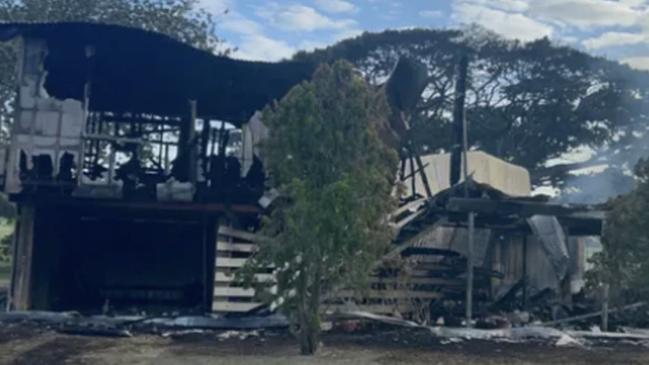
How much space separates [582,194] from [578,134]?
2621mm

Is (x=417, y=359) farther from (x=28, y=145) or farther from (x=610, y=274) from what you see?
(x=28, y=145)

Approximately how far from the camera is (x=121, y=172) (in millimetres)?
15289

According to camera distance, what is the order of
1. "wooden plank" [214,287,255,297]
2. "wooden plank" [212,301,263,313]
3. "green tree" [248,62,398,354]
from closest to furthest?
"green tree" [248,62,398,354] < "wooden plank" [212,301,263,313] < "wooden plank" [214,287,255,297]

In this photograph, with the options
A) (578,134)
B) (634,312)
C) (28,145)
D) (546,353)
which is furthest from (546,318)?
(578,134)

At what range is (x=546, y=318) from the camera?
14906 mm

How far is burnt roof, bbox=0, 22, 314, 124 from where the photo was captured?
14680 mm

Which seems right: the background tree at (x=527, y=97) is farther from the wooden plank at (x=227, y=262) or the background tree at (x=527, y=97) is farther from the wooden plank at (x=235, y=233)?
the wooden plank at (x=227, y=262)

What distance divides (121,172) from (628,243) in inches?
396

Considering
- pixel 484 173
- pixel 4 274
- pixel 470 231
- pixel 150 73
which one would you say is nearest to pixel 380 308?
pixel 470 231

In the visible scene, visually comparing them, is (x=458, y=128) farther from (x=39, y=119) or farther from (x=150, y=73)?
(x=39, y=119)

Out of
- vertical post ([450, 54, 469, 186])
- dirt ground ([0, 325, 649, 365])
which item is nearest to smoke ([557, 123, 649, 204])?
vertical post ([450, 54, 469, 186])

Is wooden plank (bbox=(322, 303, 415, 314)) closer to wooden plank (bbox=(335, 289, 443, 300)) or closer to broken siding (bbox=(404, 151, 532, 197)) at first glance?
wooden plank (bbox=(335, 289, 443, 300))

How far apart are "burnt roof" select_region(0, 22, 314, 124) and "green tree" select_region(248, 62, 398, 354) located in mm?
5666

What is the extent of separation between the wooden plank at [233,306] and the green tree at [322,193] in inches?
131
